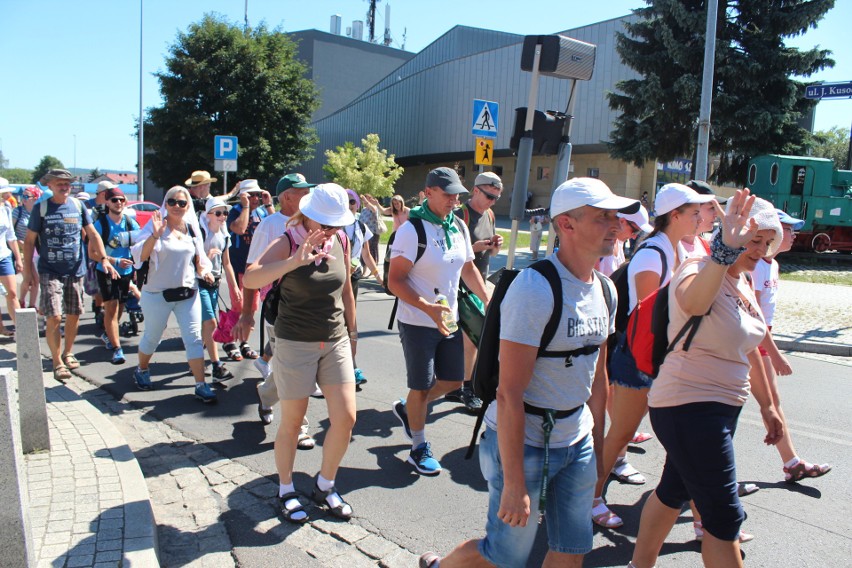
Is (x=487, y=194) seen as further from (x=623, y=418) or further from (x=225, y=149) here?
(x=225, y=149)

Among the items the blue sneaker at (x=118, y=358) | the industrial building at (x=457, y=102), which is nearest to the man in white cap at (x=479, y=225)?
the blue sneaker at (x=118, y=358)

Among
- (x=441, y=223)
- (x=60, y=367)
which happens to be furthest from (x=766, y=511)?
(x=60, y=367)

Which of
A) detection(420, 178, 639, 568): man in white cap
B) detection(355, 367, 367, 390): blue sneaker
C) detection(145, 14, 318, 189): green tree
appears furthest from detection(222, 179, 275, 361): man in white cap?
detection(145, 14, 318, 189): green tree

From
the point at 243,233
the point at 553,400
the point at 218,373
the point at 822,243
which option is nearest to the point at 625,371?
the point at 553,400

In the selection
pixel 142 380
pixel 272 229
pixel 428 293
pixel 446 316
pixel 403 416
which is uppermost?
pixel 272 229

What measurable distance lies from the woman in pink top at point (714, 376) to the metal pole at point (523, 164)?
103 inches

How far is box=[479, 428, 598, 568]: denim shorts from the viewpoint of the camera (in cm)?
247

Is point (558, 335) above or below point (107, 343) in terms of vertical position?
above

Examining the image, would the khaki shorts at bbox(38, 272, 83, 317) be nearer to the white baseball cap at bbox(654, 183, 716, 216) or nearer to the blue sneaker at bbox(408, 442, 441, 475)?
the blue sneaker at bbox(408, 442, 441, 475)

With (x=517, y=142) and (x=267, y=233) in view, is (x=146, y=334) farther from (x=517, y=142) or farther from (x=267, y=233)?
(x=517, y=142)

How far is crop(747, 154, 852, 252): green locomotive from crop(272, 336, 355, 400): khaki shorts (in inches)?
734

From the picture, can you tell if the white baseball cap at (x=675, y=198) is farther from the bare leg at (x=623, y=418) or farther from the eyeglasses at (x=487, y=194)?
the eyeglasses at (x=487, y=194)

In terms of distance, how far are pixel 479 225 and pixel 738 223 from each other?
3782mm

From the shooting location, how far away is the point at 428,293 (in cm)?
462
